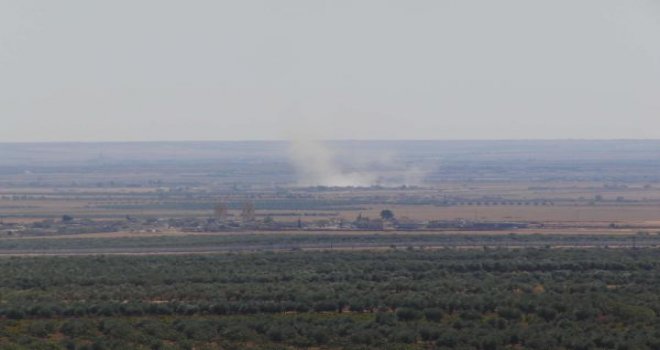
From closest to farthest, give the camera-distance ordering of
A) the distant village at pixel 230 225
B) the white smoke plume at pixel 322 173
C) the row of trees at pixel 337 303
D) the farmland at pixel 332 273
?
the row of trees at pixel 337 303, the farmland at pixel 332 273, the distant village at pixel 230 225, the white smoke plume at pixel 322 173

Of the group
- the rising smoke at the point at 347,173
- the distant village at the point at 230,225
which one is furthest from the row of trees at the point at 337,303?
the rising smoke at the point at 347,173

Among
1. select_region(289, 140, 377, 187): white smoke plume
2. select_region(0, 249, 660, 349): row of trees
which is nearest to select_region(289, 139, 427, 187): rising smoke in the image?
select_region(289, 140, 377, 187): white smoke plume

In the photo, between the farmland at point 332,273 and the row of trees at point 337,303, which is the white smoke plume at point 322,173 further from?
the row of trees at point 337,303

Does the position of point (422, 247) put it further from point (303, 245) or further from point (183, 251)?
point (183, 251)

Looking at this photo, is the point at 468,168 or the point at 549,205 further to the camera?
the point at 468,168

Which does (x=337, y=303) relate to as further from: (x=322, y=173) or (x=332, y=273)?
(x=322, y=173)

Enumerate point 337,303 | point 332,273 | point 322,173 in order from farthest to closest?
point 322,173
point 332,273
point 337,303

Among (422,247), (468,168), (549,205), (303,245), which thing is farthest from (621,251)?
(468,168)

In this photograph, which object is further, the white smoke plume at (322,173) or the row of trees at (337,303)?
the white smoke plume at (322,173)

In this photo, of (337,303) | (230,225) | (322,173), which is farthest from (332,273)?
(322,173)

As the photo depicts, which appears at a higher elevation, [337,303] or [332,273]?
[337,303]

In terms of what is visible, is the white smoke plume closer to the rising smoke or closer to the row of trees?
the rising smoke
